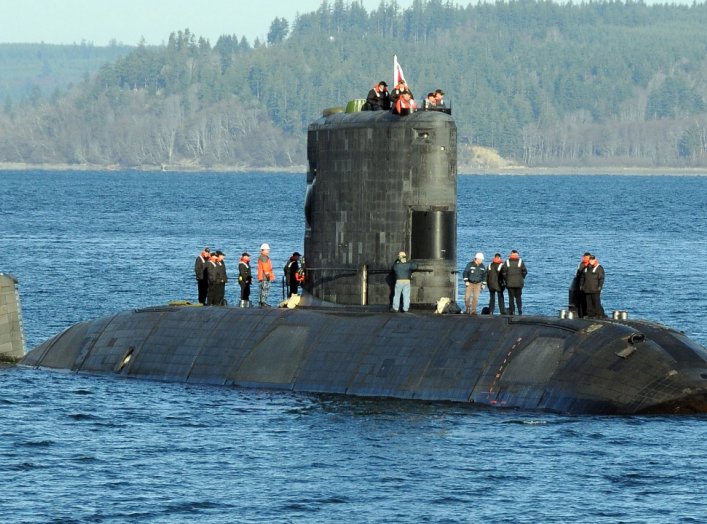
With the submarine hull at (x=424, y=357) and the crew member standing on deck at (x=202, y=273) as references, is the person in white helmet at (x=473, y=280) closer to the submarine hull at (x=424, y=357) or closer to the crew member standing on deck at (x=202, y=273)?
the submarine hull at (x=424, y=357)

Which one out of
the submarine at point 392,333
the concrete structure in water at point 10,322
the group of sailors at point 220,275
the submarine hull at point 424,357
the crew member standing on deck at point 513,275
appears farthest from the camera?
the concrete structure in water at point 10,322

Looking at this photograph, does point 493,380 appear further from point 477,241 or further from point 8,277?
point 477,241

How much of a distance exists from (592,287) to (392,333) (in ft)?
14.1

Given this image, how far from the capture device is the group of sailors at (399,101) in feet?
106

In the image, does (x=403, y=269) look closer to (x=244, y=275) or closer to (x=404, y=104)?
(x=404, y=104)

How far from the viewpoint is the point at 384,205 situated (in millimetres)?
32375

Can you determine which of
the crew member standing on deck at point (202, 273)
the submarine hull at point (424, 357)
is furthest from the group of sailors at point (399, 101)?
the crew member standing on deck at point (202, 273)

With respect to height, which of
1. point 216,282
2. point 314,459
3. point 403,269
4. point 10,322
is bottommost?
point 314,459

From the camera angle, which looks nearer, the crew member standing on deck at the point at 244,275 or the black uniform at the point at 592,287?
the black uniform at the point at 592,287

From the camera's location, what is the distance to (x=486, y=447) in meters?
27.0

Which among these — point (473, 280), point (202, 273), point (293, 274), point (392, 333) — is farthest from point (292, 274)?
point (392, 333)

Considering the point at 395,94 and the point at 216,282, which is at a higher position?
the point at 395,94

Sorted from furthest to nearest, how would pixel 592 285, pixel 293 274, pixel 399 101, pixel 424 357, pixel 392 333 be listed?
pixel 293 274
pixel 399 101
pixel 592 285
pixel 392 333
pixel 424 357

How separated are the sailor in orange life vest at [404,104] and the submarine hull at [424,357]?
4.37 meters
